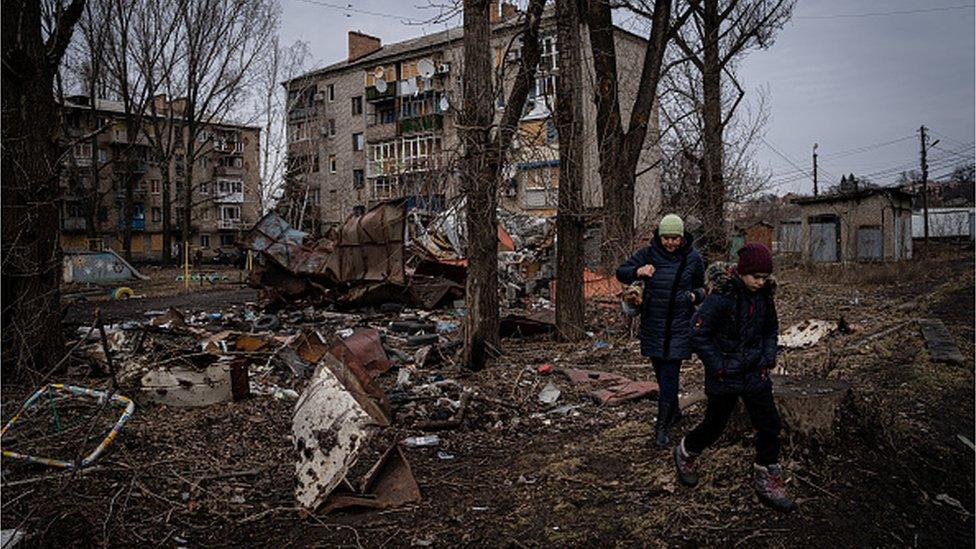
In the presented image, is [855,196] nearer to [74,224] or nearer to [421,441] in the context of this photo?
[421,441]

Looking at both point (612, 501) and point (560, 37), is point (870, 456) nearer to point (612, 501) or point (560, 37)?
point (612, 501)

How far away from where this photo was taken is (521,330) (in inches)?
433

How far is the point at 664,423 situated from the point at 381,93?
4112cm

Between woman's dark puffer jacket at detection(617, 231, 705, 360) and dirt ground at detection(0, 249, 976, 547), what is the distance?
0.73 m

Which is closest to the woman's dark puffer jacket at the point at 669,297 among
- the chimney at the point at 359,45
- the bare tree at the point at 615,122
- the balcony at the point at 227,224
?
the bare tree at the point at 615,122

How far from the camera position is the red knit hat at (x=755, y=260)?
148 inches

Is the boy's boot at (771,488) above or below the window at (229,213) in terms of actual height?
below

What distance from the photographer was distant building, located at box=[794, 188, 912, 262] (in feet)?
104

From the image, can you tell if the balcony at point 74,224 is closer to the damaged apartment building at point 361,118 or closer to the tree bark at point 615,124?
the damaged apartment building at point 361,118

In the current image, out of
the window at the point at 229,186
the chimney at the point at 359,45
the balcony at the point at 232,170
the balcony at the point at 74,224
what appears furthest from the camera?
the balcony at the point at 232,170

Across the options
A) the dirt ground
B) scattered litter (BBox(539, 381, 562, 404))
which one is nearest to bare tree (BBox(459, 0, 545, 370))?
scattered litter (BBox(539, 381, 562, 404))

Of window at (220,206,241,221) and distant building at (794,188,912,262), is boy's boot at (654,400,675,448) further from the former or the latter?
window at (220,206,241,221)

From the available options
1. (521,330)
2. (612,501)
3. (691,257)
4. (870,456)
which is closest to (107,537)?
(612,501)

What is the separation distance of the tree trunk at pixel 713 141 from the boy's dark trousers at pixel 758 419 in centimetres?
982
